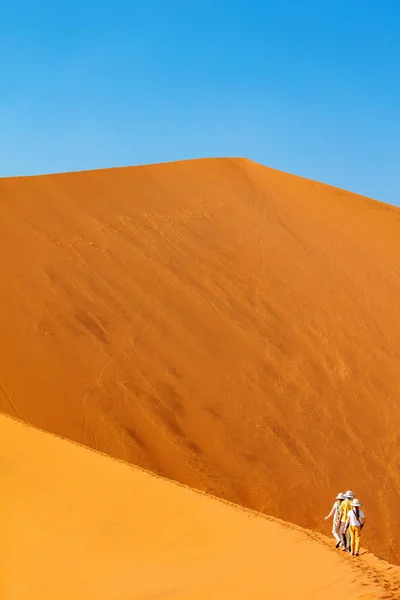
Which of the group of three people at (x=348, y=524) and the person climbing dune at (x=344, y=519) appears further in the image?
the person climbing dune at (x=344, y=519)

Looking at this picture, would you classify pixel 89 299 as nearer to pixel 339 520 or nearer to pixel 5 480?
pixel 5 480

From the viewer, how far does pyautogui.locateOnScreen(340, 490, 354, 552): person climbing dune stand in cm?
815

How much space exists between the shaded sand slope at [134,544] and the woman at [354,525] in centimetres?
31

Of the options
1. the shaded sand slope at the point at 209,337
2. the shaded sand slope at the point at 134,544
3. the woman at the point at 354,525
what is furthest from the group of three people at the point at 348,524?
the shaded sand slope at the point at 209,337

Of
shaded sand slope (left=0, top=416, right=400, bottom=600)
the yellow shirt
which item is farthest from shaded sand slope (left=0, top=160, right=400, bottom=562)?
the yellow shirt

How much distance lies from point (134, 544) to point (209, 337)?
7.56 metres

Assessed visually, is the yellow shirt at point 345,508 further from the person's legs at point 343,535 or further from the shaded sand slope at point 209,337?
the shaded sand slope at point 209,337

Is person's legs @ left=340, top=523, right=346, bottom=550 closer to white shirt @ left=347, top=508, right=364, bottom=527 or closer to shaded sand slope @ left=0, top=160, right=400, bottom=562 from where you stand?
white shirt @ left=347, top=508, right=364, bottom=527

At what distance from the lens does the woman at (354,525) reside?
7.87m

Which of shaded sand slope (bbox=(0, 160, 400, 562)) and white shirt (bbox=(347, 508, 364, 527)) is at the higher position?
shaded sand slope (bbox=(0, 160, 400, 562))

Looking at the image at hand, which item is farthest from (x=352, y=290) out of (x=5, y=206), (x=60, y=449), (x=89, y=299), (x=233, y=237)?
(x=60, y=449)

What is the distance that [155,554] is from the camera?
8.42m

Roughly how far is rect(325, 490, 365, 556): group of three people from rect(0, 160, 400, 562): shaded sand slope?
371 centimetres

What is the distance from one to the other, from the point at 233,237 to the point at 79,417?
9158mm
